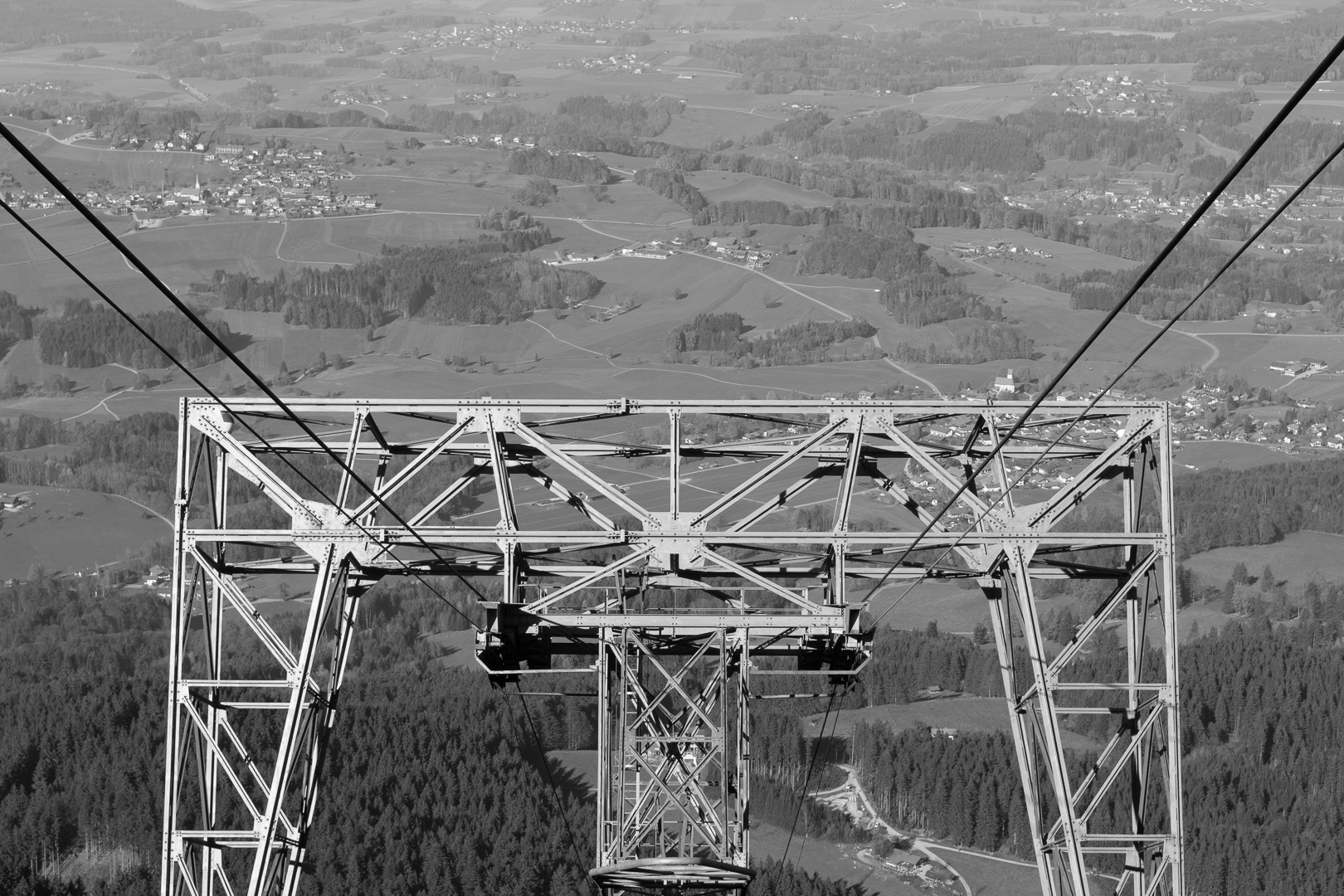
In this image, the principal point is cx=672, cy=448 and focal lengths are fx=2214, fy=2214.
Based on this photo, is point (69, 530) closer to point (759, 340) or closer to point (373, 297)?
point (373, 297)

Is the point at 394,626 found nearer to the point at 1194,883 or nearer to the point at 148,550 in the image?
the point at 148,550

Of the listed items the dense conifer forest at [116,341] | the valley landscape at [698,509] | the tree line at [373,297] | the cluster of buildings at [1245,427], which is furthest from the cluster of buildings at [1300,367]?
the dense conifer forest at [116,341]

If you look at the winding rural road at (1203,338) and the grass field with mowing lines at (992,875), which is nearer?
the grass field with mowing lines at (992,875)

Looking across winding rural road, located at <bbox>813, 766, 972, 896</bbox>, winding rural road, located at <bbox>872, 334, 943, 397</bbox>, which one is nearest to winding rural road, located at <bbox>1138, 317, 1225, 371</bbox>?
winding rural road, located at <bbox>872, 334, 943, 397</bbox>

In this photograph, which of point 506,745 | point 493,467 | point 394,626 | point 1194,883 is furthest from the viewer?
point 394,626

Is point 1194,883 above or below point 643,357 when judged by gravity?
below

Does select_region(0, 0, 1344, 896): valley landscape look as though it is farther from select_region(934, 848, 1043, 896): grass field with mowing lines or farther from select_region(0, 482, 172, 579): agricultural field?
select_region(0, 482, 172, 579): agricultural field

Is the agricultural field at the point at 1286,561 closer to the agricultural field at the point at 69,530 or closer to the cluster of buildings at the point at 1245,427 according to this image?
the cluster of buildings at the point at 1245,427

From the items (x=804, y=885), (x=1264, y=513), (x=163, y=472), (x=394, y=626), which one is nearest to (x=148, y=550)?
(x=163, y=472)

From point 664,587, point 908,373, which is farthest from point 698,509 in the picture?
point 664,587
